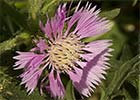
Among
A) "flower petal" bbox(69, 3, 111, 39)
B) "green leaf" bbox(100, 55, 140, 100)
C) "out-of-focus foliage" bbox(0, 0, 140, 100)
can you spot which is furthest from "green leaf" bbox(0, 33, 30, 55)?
"green leaf" bbox(100, 55, 140, 100)

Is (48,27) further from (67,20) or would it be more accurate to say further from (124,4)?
(124,4)

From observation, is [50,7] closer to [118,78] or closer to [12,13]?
[12,13]

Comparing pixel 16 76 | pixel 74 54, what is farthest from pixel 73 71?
pixel 16 76

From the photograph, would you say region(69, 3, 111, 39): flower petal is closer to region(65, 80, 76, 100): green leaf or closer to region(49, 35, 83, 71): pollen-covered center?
region(49, 35, 83, 71): pollen-covered center

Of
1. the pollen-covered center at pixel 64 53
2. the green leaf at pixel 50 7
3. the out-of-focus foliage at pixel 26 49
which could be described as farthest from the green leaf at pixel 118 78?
the green leaf at pixel 50 7

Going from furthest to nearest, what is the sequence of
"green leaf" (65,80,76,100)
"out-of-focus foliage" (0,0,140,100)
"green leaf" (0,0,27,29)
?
1. "green leaf" (65,80,76,100)
2. "out-of-focus foliage" (0,0,140,100)
3. "green leaf" (0,0,27,29)

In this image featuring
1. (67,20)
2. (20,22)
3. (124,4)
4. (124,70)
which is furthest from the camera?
(124,4)

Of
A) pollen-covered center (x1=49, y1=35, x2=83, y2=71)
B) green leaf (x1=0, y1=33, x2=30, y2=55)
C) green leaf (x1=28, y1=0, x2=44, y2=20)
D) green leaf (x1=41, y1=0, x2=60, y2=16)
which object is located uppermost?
green leaf (x1=28, y1=0, x2=44, y2=20)

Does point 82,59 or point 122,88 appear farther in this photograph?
point 122,88
